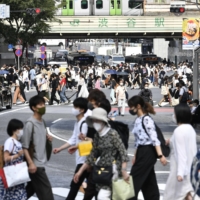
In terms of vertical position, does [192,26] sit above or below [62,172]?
above

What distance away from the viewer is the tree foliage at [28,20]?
62.2 m

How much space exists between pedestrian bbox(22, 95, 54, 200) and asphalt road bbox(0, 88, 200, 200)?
7.12 feet

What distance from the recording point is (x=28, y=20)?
6391 cm

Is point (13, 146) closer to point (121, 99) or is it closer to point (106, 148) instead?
point (106, 148)

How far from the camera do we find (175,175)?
10.1 meters

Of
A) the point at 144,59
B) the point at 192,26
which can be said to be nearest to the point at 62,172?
the point at 192,26

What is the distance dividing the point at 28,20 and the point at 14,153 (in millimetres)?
54068

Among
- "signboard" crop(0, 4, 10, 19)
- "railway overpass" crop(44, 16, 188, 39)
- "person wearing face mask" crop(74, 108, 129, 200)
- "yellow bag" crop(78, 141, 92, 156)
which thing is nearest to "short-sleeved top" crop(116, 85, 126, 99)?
"yellow bag" crop(78, 141, 92, 156)

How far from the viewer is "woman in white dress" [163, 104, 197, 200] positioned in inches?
392

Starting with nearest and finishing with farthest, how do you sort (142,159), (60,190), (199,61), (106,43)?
(142,159) → (60,190) → (199,61) → (106,43)

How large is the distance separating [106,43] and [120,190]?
14318cm

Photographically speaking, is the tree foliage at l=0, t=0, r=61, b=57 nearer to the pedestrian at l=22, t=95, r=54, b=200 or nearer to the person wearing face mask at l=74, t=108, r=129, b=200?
the pedestrian at l=22, t=95, r=54, b=200

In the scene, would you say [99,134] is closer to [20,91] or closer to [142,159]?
[142,159]

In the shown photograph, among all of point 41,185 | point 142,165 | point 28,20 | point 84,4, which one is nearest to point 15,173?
point 41,185
